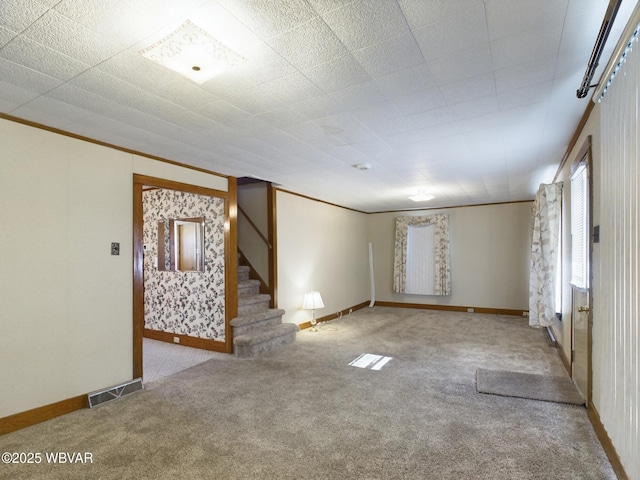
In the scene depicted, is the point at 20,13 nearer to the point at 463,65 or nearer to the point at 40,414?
the point at 463,65

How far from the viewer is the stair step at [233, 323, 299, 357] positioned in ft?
14.4

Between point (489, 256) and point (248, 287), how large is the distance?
5.30 metres

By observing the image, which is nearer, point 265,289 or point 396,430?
point 396,430

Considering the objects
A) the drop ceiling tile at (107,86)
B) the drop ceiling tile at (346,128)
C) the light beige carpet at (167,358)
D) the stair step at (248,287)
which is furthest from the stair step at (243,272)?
the drop ceiling tile at (107,86)

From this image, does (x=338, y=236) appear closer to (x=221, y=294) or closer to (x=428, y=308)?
(x=428, y=308)

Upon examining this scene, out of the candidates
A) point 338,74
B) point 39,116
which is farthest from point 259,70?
point 39,116

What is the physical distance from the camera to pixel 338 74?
204 centimetres

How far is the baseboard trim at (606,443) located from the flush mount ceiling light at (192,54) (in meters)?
3.08

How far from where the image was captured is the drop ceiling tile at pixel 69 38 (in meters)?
1.56

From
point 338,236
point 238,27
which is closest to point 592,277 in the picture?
point 238,27

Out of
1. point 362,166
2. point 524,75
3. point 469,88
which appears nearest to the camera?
point 524,75

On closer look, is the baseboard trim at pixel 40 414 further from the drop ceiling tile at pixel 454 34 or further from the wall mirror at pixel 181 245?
the drop ceiling tile at pixel 454 34

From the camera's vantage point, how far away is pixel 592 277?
8.28 feet

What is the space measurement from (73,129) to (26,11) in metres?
1.61
